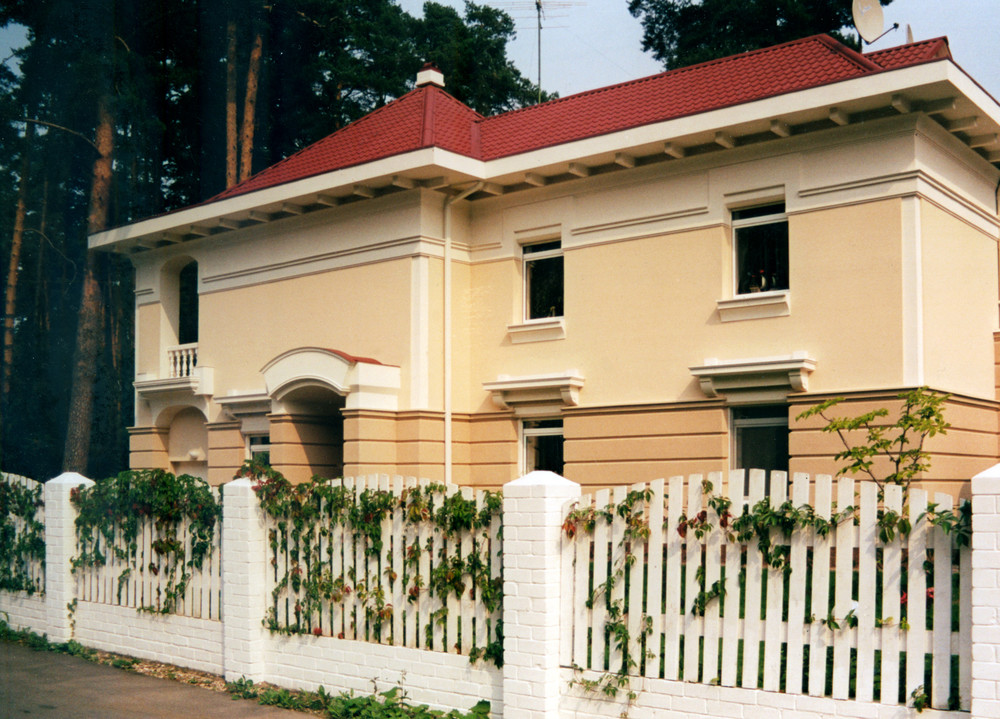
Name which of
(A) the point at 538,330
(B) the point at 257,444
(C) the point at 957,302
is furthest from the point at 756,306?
(B) the point at 257,444

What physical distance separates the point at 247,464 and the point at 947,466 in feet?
27.7

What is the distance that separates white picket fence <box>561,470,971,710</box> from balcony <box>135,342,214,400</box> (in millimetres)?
12780

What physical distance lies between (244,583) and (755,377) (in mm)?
7050

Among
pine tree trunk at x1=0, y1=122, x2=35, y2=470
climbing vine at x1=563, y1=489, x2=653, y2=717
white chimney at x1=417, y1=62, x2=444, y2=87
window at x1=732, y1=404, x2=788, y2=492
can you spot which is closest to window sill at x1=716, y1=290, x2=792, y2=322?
window at x1=732, y1=404, x2=788, y2=492

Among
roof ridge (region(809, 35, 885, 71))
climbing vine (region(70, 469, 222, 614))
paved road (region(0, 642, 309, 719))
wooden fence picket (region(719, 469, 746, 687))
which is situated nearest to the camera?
wooden fence picket (region(719, 469, 746, 687))

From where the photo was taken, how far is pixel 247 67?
26.0 metres

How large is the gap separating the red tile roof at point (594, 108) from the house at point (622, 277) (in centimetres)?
6

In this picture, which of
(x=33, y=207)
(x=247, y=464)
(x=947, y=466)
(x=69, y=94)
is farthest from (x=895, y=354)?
(x=33, y=207)

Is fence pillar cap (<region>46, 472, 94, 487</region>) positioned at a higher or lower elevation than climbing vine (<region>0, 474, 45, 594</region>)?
higher

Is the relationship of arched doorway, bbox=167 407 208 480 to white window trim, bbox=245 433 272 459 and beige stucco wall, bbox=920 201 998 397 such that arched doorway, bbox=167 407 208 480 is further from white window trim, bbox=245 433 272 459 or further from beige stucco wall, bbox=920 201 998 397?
beige stucco wall, bbox=920 201 998 397

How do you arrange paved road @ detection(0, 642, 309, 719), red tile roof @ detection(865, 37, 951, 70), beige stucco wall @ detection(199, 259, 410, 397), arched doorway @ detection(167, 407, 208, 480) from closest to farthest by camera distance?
paved road @ detection(0, 642, 309, 719), red tile roof @ detection(865, 37, 951, 70), beige stucco wall @ detection(199, 259, 410, 397), arched doorway @ detection(167, 407, 208, 480)

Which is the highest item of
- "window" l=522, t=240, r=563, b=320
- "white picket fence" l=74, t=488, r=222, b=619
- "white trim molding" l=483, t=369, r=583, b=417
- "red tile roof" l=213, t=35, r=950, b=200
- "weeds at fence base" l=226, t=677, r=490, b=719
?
A: "red tile roof" l=213, t=35, r=950, b=200

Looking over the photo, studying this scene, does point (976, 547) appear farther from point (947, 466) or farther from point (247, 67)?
point (247, 67)

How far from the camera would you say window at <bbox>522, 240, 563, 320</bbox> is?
15766 mm
